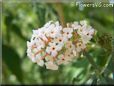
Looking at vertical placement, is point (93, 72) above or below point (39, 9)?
below

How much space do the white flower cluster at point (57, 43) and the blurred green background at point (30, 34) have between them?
28cm

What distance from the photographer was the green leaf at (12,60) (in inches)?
95.7

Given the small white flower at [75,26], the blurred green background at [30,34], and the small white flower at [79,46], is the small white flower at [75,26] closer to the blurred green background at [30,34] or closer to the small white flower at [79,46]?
the small white flower at [79,46]

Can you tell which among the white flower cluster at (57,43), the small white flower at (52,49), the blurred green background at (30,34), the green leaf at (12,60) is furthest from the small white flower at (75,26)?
the green leaf at (12,60)

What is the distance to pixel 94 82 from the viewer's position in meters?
1.61

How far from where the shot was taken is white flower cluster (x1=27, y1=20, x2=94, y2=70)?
4.55 ft

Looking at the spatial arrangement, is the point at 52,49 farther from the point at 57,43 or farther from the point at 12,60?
the point at 12,60

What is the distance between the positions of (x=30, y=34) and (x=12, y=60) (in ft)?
0.88

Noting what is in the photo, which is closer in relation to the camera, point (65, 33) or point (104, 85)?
point (65, 33)

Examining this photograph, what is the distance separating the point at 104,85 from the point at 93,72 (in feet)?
0.22

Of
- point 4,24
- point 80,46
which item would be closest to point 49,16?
point 4,24

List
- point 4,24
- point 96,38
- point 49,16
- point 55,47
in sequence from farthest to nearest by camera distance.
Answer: point 4,24, point 49,16, point 96,38, point 55,47

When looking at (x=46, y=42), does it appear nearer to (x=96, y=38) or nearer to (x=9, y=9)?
(x=96, y=38)

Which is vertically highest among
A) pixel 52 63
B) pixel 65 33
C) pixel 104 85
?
pixel 65 33
